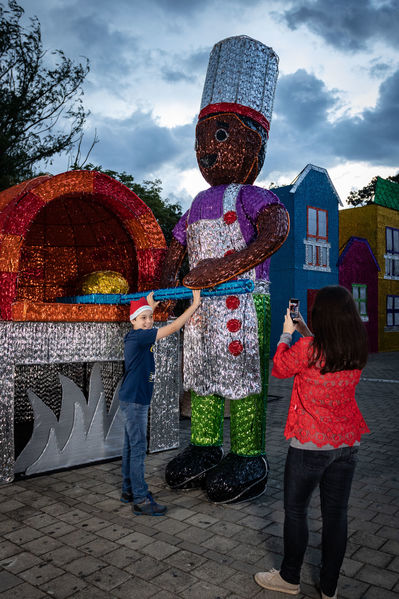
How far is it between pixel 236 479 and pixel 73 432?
1.43 metres

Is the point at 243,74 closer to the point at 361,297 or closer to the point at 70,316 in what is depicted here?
the point at 70,316

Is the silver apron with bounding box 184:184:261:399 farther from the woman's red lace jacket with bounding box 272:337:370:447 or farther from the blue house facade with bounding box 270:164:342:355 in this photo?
the blue house facade with bounding box 270:164:342:355

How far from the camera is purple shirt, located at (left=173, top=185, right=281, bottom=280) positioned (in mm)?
3359

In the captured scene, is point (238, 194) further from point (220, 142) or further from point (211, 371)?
point (211, 371)

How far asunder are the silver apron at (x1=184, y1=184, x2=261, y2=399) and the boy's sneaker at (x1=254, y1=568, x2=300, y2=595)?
3.96 ft

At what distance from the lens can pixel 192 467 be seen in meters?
3.36

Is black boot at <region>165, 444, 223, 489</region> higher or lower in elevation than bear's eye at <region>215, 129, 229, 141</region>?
lower

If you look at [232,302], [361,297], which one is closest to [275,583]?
[232,302]

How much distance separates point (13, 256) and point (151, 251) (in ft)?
3.78

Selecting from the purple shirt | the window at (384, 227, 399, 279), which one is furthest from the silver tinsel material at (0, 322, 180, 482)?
the window at (384, 227, 399, 279)

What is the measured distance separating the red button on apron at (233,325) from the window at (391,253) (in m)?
15.2

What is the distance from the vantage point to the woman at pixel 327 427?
2.01 metres

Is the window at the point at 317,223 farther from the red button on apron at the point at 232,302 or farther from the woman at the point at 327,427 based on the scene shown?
the woman at the point at 327,427

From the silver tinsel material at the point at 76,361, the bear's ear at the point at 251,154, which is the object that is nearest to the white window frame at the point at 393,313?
the silver tinsel material at the point at 76,361
